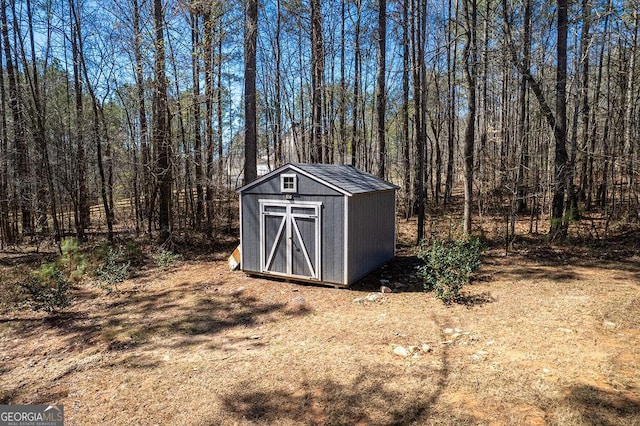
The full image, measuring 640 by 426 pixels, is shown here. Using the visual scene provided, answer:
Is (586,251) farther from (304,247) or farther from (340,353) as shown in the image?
(340,353)

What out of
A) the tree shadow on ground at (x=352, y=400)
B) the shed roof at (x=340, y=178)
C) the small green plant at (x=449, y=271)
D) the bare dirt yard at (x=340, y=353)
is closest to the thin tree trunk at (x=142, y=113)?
the bare dirt yard at (x=340, y=353)

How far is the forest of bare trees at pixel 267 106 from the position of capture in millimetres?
9922

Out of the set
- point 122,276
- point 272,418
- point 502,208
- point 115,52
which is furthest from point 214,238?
point 502,208

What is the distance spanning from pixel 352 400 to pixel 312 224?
157 inches

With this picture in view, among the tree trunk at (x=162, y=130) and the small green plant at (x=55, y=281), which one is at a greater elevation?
the tree trunk at (x=162, y=130)

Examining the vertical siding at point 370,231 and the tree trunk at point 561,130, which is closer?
the vertical siding at point 370,231

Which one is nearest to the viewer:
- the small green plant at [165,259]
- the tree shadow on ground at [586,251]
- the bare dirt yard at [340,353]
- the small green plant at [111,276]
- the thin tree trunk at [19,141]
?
the bare dirt yard at [340,353]

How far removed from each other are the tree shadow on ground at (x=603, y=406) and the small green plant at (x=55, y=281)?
7587 millimetres

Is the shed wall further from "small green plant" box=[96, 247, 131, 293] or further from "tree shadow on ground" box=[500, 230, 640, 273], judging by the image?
"tree shadow on ground" box=[500, 230, 640, 273]

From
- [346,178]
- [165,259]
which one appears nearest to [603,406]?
[346,178]

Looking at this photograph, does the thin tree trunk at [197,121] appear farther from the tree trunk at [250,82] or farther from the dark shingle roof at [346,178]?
the dark shingle roof at [346,178]

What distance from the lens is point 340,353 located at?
15.1 feet

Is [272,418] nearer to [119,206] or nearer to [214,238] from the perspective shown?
[214,238]

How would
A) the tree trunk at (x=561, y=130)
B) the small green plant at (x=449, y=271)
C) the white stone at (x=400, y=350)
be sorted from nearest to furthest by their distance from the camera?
1. the white stone at (x=400, y=350)
2. the small green plant at (x=449, y=271)
3. the tree trunk at (x=561, y=130)
